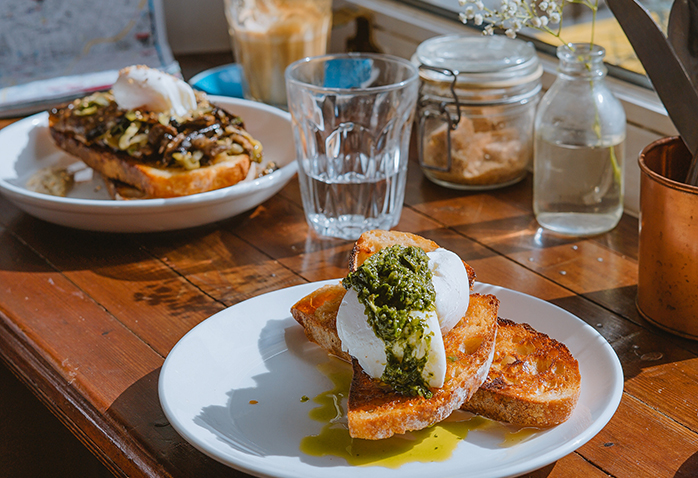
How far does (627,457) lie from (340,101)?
654 millimetres

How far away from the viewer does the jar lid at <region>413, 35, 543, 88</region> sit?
1246mm

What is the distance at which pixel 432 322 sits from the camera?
67 cm

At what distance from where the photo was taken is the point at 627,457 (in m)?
0.69

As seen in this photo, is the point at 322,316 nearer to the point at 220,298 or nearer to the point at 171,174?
the point at 220,298

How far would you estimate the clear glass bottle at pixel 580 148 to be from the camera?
110 centimetres

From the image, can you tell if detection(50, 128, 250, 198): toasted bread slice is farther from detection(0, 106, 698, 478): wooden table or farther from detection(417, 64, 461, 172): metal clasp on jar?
detection(417, 64, 461, 172): metal clasp on jar

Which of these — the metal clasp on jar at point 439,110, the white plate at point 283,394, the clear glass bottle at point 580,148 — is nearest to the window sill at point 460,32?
the clear glass bottle at point 580,148

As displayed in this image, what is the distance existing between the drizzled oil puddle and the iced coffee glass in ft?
3.89

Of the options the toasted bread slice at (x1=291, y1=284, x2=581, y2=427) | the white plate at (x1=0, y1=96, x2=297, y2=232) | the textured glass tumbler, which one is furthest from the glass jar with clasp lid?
the toasted bread slice at (x1=291, y1=284, x2=581, y2=427)

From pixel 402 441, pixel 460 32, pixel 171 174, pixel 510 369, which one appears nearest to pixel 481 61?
pixel 460 32

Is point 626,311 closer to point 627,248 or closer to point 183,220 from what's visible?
point 627,248

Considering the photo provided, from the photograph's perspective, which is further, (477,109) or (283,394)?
(477,109)

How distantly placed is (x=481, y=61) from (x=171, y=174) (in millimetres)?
581

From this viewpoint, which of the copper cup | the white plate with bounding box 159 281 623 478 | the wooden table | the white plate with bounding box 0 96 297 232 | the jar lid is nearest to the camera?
the white plate with bounding box 159 281 623 478
